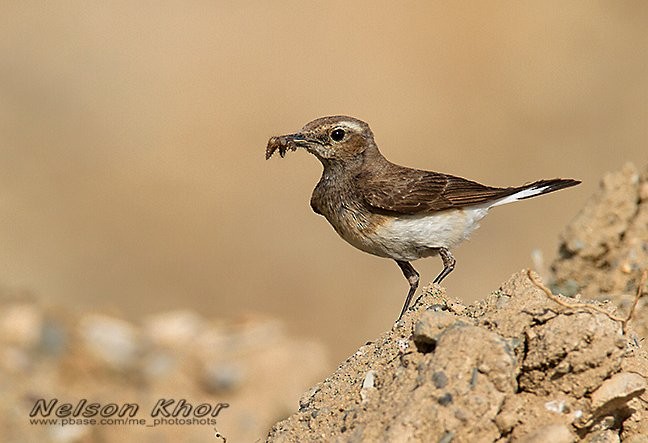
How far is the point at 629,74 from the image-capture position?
21922mm

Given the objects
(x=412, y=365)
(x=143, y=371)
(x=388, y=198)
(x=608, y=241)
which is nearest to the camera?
(x=412, y=365)

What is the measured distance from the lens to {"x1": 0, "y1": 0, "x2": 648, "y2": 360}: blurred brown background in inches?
605

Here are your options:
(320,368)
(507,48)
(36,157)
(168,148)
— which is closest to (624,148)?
(507,48)

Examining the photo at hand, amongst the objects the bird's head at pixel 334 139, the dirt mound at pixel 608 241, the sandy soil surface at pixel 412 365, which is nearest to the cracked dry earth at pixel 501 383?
the sandy soil surface at pixel 412 365

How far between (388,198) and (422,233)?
0.99ft

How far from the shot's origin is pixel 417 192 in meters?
7.11

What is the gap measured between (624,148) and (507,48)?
410 centimetres

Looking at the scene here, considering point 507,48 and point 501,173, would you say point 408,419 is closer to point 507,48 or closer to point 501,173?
point 501,173

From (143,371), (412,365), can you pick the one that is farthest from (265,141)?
(412,365)

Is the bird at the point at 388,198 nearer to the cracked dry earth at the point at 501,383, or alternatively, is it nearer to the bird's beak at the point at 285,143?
the bird's beak at the point at 285,143

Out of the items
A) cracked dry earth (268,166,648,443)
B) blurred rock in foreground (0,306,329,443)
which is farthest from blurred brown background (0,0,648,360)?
cracked dry earth (268,166,648,443)

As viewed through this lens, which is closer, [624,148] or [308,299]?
[308,299]

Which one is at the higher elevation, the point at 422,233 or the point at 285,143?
the point at 285,143

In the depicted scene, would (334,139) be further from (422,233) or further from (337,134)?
(422,233)
